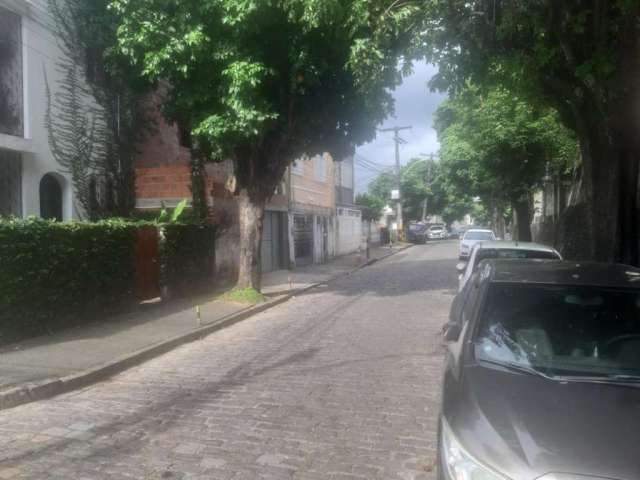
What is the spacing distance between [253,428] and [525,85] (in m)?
9.10

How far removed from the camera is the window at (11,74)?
1148 centimetres

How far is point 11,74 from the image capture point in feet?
38.4

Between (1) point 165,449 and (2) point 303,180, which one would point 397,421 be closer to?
(1) point 165,449

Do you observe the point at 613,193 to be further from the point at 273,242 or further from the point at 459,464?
the point at 273,242

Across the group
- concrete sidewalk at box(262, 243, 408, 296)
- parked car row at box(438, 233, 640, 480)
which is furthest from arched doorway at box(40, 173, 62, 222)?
parked car row at box(438, 233, 640, 480)

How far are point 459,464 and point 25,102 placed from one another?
1250 cm

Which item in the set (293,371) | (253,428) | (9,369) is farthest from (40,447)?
(293,371)

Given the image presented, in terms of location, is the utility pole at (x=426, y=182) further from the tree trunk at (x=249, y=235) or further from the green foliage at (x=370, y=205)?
the tree trunk at (x=249, y=235)

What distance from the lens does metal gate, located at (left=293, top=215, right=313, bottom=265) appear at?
23.4m

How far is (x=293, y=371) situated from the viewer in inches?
281

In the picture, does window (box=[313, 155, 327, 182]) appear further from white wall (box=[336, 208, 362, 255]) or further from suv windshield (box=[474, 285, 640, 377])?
suv windshield (box=[474, 285, 640, 377])

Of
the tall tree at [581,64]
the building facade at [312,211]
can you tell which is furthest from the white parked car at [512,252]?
the building facade at [312,211]

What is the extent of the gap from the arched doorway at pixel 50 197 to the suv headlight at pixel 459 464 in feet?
41.5

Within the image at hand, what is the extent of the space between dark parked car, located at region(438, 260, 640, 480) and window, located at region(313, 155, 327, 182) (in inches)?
864
